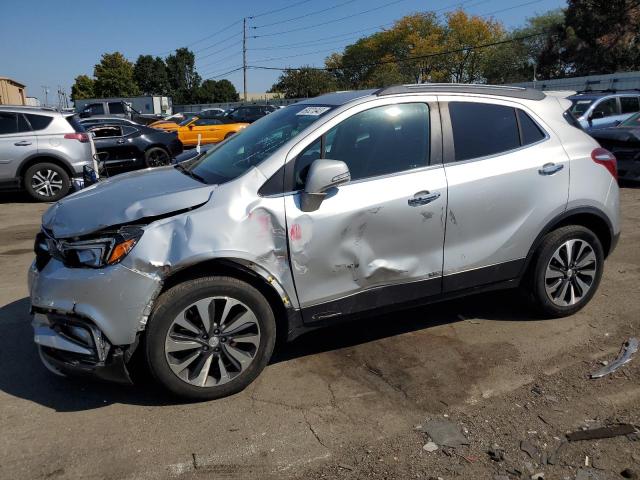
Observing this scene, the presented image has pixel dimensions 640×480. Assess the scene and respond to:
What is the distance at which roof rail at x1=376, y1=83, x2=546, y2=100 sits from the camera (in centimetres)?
385

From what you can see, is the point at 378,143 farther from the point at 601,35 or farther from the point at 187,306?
the point at 601,35

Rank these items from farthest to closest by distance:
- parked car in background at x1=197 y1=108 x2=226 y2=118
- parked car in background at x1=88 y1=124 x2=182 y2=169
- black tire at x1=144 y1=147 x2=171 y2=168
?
parked car in background at x1=197 y1=108 x2=226 y2=118, black tire at x1=144 y1=147 x2=171 y2=168, parked car in background at x1=88 y1=124 x2=182 y2=169

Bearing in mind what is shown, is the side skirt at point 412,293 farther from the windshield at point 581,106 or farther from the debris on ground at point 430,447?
the windshield at point 581,106

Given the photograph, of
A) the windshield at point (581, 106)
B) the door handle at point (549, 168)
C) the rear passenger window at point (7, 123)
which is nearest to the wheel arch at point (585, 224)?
the door handle at point (549, 168)

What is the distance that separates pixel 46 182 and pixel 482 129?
9.03m

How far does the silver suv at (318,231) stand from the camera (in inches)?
121

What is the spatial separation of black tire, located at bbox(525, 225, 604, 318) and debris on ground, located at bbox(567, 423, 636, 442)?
1394mm

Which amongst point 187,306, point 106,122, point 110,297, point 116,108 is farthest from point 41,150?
point 116,108

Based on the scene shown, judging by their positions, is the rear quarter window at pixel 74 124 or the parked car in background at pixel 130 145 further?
the parked car in background at pixel 130 145

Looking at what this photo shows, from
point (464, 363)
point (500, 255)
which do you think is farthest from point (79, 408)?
point (500, 255)

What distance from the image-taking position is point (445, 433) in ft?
9.80

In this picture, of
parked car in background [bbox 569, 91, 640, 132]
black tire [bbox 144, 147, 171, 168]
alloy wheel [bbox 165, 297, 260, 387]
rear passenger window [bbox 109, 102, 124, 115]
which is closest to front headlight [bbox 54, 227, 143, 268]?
alloy wheel [bbox 165, 297, 260, 387]

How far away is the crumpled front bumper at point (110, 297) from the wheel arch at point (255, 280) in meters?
0.14

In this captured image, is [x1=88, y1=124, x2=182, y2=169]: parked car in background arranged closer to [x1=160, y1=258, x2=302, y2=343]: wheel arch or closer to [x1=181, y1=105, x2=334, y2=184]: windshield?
[x1=181, y1=105, x2=334, y2=184]: windshield
